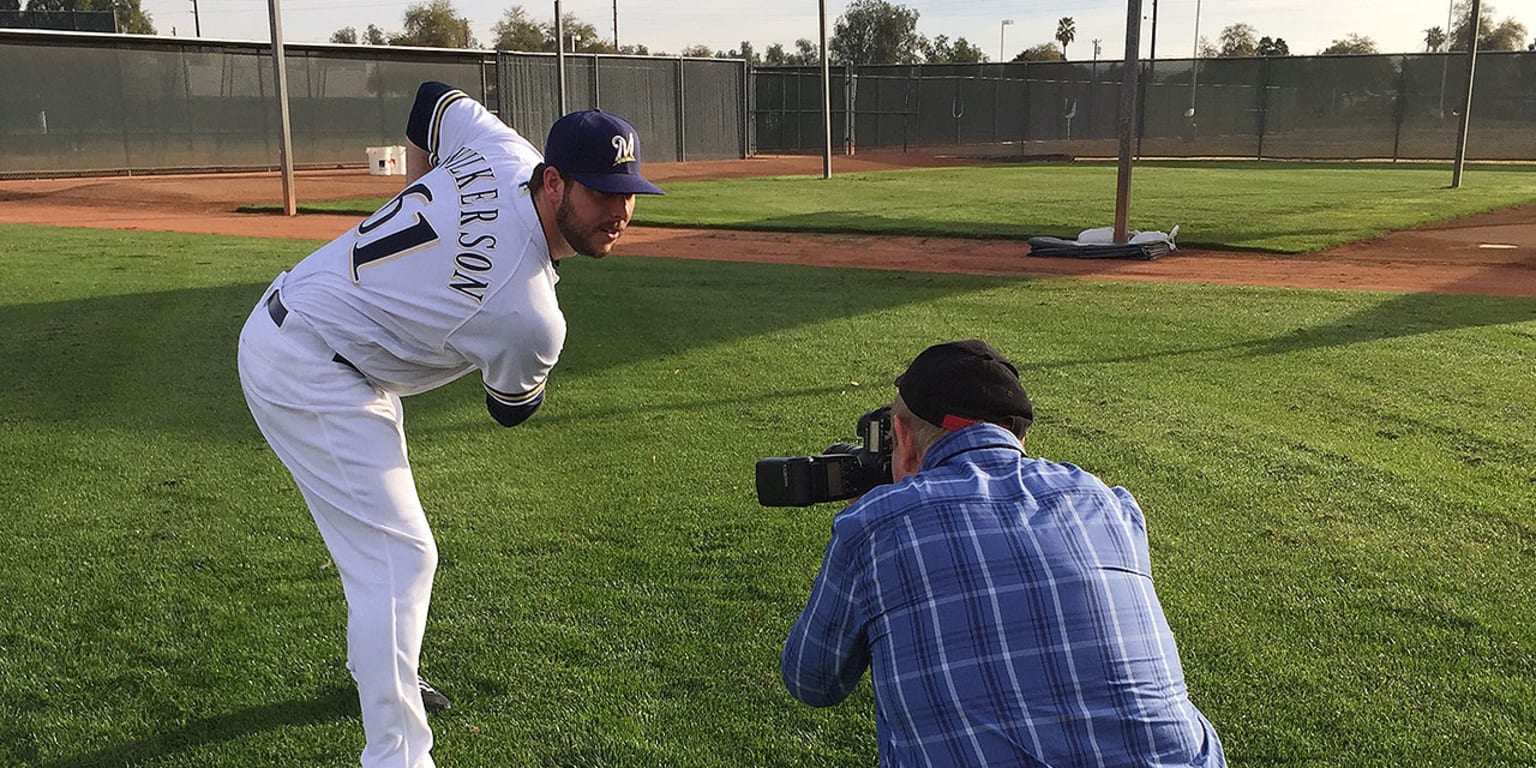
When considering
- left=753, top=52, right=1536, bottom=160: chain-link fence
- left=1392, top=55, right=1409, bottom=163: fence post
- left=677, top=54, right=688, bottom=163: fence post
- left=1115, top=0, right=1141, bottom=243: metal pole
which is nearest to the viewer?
left=1115, top=0, right=1141, bottom=243: metal pole

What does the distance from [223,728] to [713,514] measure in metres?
2.31

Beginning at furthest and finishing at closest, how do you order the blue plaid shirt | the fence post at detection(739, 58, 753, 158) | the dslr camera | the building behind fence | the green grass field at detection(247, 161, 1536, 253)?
1. the fence post at detection(739, 58, 753, 158)
2. the building behind fence
3. the green grass field at detection(247, 161, 1536, 253)
4. the dslr camera
5. the blue plaid shirt

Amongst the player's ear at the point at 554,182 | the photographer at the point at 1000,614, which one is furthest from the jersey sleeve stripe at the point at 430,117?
the photographer at the point at 1000,614

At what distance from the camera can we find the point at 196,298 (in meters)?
10.9

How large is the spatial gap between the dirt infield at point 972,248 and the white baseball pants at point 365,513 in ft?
35.3

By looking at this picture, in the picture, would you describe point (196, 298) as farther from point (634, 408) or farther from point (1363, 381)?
point (1363, 381)

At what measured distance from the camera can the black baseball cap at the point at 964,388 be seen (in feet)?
7.17

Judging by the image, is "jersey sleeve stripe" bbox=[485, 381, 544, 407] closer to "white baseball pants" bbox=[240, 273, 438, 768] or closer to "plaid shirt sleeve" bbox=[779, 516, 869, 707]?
"white baseball pants" bbox=[240, 273, 438, 768]

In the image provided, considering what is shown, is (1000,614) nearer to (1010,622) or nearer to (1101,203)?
(1010,622)

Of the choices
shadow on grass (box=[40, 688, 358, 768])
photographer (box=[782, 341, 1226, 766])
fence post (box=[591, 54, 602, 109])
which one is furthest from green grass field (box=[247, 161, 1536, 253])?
photographer (box=[782, 341, 1226, 766])

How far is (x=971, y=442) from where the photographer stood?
7.13 feet

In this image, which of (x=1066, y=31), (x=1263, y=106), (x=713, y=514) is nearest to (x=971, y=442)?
(x=713, y=514)

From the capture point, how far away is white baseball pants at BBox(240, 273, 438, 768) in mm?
3031

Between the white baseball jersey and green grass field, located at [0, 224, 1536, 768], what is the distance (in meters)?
1.19
